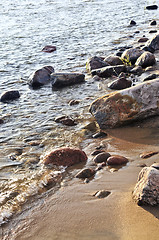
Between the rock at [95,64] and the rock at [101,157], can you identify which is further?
the rock at [95,64]

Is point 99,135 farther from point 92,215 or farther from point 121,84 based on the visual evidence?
point 121,84

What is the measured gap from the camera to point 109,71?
684 cm

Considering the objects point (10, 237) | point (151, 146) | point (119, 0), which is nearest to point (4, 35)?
point (151, 146)

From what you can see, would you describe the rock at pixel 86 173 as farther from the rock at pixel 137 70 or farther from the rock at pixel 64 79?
the rock at pixel 137 70

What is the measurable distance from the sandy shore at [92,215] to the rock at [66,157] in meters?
0.37

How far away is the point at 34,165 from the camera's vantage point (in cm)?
357

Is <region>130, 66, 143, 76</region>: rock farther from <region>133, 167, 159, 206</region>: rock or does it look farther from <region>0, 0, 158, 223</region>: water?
<region>133, 167, 159, 206</region>: rock

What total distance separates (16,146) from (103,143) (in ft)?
3.93

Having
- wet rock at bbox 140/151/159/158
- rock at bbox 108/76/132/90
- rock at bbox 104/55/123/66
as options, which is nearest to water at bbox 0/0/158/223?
rock at bbox 108/76/132/90

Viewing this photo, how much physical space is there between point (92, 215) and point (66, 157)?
3.63 feet

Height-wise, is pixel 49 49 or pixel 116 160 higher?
pixel 49 49

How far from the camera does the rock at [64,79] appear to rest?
6535 millimetres

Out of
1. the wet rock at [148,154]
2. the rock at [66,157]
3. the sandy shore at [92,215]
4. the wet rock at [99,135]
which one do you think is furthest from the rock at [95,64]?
the sandy shore at [92,215]

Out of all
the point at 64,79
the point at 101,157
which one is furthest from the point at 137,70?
the point at 101,157
